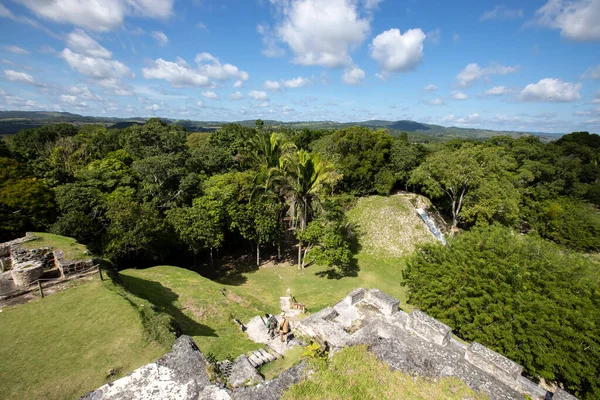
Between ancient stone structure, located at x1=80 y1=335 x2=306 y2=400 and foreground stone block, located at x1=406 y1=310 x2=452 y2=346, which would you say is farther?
foreground stone block, located at x1=406 y1=310 x2=452 y2=346

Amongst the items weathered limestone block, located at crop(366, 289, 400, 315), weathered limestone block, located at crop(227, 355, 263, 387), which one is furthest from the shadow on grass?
weathered limestone block, located at crop(366, 289, 400, 315)

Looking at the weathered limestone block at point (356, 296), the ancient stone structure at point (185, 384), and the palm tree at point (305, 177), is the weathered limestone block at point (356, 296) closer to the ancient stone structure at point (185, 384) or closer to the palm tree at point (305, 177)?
the ancient stone structure at point (185, 384)

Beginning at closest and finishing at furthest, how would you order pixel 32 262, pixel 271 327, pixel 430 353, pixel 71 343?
pixel 430 353 → pixel 71 343 → pixel 32 262 → pixel 271 327

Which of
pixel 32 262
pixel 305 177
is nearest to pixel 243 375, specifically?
pixel 32 262

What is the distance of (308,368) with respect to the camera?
6.67 metres

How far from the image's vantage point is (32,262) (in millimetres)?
10875

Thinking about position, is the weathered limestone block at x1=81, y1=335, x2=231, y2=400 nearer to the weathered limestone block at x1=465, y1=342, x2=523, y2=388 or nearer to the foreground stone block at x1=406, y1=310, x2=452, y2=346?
the foreground stone block at x1=406, y1=310, x2=452, y2=346

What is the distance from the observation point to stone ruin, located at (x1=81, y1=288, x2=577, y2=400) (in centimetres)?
602

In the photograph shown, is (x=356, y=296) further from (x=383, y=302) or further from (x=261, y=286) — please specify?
(x=261, y=286)

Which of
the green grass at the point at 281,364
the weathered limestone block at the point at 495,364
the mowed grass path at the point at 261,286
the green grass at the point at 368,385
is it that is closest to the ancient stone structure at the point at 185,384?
the green grass at the point at 368,385

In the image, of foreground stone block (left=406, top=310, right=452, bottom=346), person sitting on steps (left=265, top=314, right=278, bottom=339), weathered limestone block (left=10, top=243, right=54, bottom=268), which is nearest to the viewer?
foreground stone block (left=406, top=310, right=452, bottom=346)

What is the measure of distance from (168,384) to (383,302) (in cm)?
774

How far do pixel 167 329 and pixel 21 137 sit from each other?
50.1m

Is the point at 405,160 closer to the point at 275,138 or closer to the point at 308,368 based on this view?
the point at 275,138
